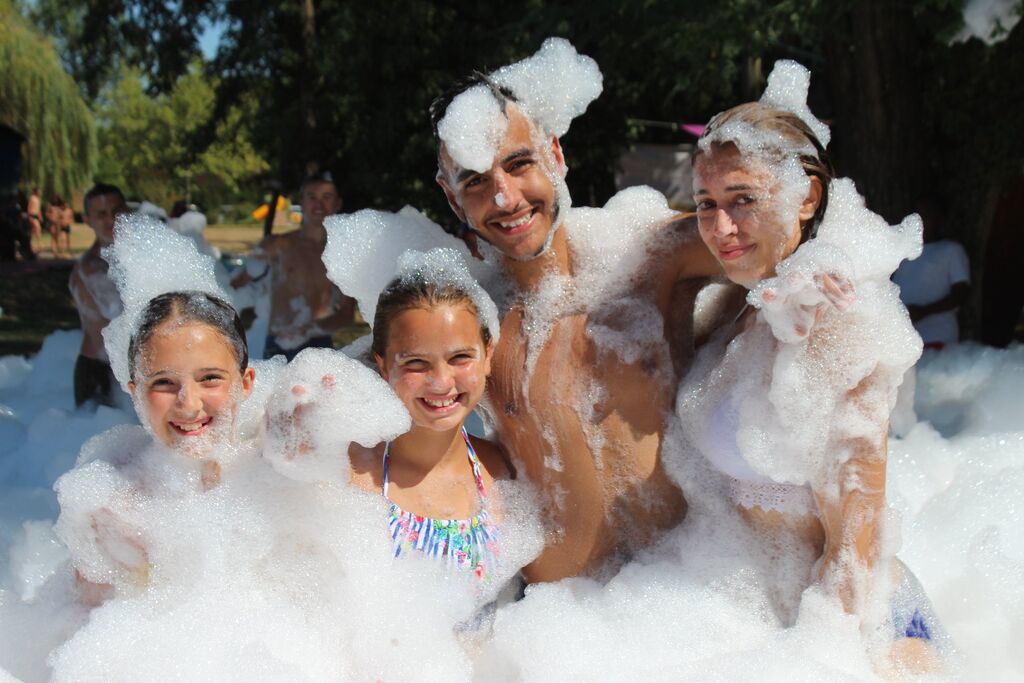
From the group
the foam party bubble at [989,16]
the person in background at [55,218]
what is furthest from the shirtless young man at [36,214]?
the foam party bubble at [989,16]

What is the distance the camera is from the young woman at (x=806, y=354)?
1.87m

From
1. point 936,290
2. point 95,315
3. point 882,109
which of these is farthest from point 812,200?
point 882,109

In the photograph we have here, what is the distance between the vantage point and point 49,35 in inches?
753

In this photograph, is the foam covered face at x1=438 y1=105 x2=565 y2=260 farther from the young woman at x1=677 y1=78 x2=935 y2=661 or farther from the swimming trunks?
the swimming trunks

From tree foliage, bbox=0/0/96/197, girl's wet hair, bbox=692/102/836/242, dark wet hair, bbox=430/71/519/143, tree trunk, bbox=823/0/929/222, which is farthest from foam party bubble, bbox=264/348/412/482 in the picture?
tree foliage, bbox=0/0/96/197

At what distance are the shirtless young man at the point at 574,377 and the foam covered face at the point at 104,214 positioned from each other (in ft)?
11.4

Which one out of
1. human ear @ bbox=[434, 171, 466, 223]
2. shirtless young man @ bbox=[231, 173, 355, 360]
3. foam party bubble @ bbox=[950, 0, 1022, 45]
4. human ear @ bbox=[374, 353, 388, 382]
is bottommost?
shirtless young man @ bbox=[231, 173, 355, 360]

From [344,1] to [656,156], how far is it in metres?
6.23

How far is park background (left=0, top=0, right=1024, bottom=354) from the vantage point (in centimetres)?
581

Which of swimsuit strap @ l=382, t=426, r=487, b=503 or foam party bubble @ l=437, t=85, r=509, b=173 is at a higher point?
foam party bubble @ l=437, t=85, r=509, b=173

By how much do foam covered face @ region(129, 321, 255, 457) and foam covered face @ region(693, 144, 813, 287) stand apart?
3.19ft

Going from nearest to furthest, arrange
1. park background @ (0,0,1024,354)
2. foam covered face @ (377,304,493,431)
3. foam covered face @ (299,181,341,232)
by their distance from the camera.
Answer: foam covered face @ (377,304,493,431) → foam covered face @ (299,181,341,232) → park background @ (0,0,1024,354)

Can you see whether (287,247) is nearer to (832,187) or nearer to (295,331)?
(295,331)

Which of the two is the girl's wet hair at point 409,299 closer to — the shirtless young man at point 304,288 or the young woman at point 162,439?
the young woman at point 162,439
